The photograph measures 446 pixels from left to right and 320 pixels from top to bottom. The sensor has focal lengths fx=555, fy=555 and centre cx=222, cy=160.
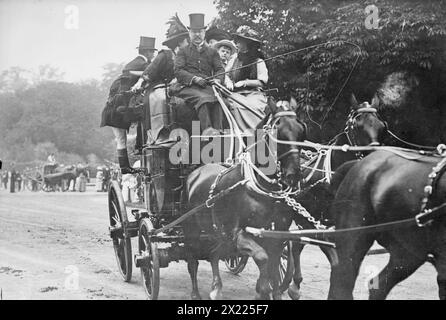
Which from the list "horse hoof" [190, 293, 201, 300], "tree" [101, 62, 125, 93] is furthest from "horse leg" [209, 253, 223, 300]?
"tree" [101, 62, 125, 93]

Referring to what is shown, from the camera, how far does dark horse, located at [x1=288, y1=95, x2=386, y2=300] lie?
6.17m

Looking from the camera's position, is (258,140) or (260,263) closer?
(260,263)

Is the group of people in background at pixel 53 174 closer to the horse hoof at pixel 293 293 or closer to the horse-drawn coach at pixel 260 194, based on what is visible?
the horse-drawn coach at pixel 260 194

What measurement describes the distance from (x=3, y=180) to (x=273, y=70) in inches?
1210

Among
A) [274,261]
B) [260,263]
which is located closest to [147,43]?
[274,261]

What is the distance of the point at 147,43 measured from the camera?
8125 millimetres

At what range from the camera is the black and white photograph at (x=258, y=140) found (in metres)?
5.32

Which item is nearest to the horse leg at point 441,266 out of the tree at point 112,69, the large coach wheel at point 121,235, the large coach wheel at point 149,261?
the large coach wheel at point 149,261

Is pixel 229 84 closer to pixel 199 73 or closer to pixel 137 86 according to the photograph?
pixel 199 73

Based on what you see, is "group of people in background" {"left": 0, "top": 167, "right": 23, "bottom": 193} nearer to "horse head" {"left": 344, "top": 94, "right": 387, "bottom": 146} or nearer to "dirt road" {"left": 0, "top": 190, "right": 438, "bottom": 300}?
"dirt road" {"left": 0, "top": 190, "right": 438, "bottom": 300}

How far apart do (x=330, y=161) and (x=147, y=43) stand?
131 inches

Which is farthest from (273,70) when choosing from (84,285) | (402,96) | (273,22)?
(84,285)

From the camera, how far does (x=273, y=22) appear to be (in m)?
7.61

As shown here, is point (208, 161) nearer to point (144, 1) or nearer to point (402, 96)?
point (144, 1)
